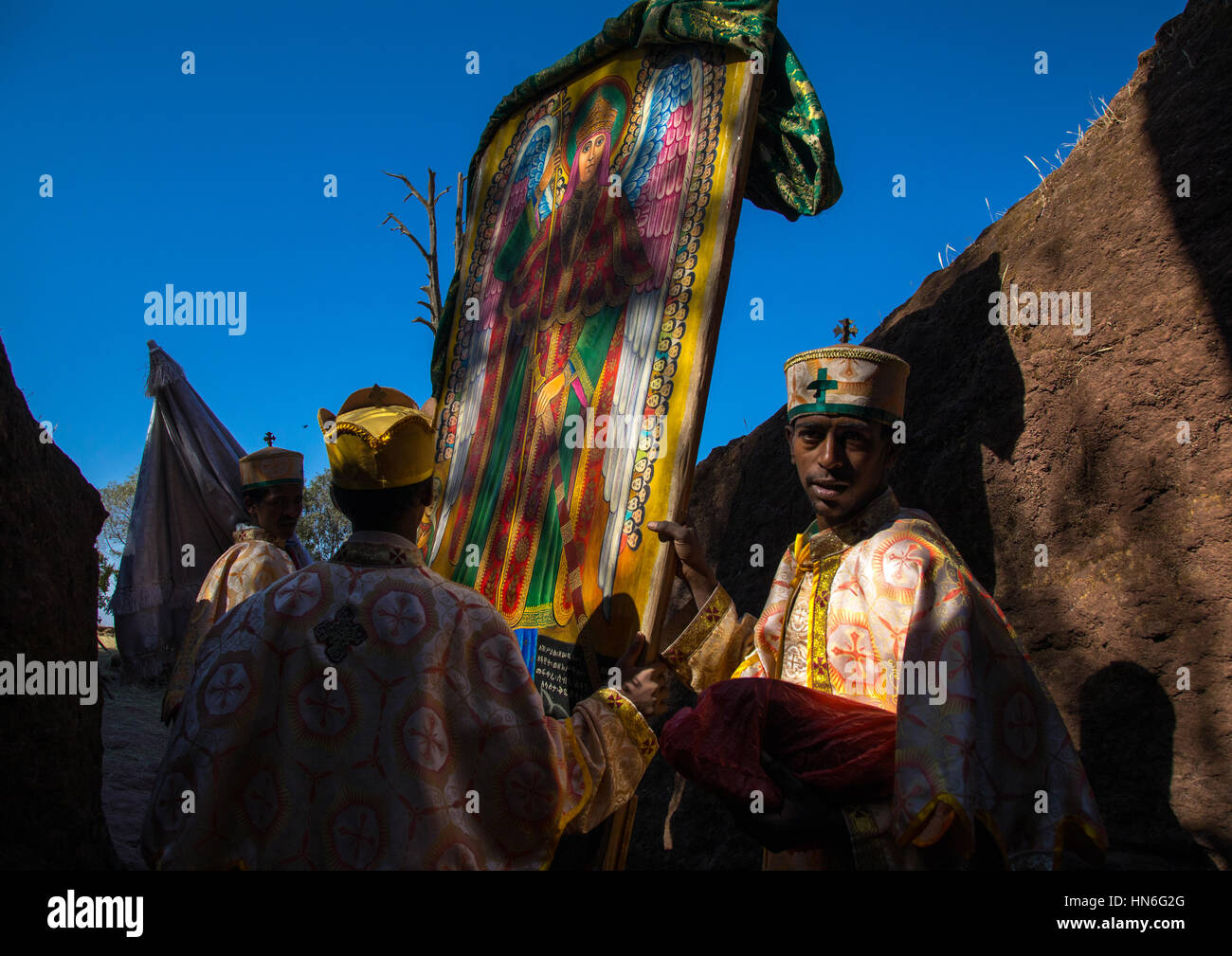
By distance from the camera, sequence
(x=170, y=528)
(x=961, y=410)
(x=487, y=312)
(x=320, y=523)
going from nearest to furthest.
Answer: (x=961, y=410) < (x=487, y=312) < (x=170, y=528) < (x=320, y=523)

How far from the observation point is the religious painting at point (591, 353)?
10.7 ft

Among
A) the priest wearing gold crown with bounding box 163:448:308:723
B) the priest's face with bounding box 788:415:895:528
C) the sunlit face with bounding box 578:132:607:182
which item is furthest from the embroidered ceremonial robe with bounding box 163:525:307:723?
the priest's face with bounding box 788:415:895:528

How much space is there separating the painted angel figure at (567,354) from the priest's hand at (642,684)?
409mm

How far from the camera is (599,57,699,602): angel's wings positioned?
337 cm

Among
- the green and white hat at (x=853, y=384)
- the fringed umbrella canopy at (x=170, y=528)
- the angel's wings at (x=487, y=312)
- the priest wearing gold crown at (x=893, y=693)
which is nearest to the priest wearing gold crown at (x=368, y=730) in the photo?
the priest wearing gold crown at (x=893, y=693)

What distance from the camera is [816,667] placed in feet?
8.68

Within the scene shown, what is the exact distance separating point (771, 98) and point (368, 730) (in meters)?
3.02

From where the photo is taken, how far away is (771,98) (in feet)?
12.5

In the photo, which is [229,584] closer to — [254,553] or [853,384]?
[254,553]

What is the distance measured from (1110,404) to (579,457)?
6.48 ft

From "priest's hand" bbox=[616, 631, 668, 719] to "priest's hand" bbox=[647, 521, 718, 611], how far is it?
14.9 inches

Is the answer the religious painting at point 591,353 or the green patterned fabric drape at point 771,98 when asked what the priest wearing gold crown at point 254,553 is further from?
the green patterned fabric drape at point 771,98

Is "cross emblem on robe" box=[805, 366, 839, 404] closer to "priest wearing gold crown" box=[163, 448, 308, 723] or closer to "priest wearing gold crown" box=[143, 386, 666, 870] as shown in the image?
"priest wearing gold crown" box=[143, 386, 666, 870]
